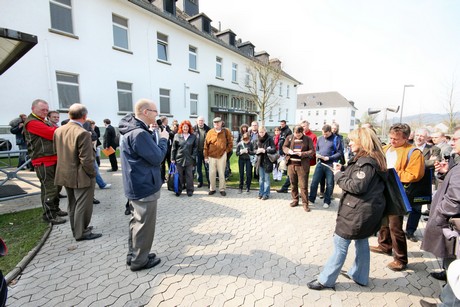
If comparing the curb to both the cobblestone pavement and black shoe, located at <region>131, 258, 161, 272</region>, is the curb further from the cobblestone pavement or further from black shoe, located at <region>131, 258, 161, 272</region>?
black shoe, located at <region>131, 258, 161, 272</region>

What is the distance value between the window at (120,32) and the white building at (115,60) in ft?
0.18

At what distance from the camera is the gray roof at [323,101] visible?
61.8 meters

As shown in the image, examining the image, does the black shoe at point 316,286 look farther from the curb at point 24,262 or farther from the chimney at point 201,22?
the chimney at point 201,22

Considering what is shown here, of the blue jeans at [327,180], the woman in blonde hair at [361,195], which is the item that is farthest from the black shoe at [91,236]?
Answer: the blue jeans at [327,180]

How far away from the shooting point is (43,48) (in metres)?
10.2

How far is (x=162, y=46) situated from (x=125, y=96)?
4885 millimetres

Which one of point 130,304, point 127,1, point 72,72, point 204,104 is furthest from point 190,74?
point 130,304

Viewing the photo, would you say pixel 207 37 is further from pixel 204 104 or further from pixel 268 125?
pixel 268 125

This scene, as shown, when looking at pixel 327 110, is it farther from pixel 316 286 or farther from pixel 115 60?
pixel 316 286

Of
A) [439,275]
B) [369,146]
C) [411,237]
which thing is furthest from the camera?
[411,237]

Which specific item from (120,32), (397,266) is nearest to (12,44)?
(397,266)

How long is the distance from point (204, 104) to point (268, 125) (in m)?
12.3

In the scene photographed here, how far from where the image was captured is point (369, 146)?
233 cm

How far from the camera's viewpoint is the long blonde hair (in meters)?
2.30
